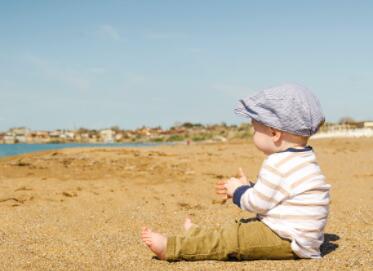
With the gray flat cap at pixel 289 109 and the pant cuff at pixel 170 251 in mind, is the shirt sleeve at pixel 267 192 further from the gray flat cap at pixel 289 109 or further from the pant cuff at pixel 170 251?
the pant cuff at pixel 170 251

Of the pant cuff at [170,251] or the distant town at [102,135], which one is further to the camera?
the distant town at [102,135]

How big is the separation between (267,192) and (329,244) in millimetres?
715

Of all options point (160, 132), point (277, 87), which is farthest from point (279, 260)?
point (160, 132)

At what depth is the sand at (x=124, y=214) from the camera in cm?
276

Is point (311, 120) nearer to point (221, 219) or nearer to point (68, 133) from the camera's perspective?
point (221, 219)

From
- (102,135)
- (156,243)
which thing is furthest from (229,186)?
(102,135)

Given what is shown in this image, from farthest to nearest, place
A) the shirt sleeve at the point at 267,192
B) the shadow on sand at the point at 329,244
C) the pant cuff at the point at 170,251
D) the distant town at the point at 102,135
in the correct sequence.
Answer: the distant town at the point at 102,135 → the shadow on sand at the point at 329,244 → the pant cuff at the point at 170,251 → the shirt sleeve at the point at 267,192

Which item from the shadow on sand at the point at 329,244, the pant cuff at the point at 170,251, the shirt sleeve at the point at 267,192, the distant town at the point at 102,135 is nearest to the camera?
the shirt sleeve at the point at 267,192

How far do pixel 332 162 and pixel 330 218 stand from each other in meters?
6.11

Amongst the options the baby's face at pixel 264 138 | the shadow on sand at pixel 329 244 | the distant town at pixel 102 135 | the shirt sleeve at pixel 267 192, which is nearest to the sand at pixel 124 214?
the shadow on sand at pixel 329 244

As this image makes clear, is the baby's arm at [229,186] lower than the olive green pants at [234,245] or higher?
higher

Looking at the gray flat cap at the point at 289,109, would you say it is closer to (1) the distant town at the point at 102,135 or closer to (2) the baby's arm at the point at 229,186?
(2) the baby's arm at the point at 229,186

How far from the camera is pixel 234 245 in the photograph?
2768 mm

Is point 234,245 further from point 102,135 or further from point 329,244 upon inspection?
point 102,135
